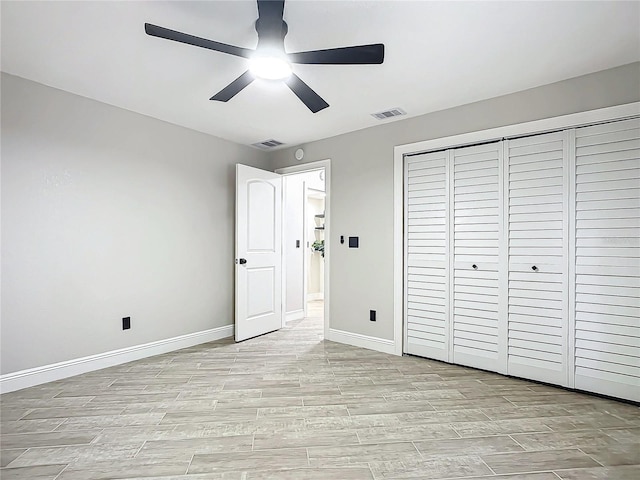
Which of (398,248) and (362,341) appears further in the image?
(362,341)

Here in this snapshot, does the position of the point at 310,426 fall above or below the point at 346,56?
below

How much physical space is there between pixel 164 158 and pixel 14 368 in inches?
88.2

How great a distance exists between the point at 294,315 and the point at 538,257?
347cm

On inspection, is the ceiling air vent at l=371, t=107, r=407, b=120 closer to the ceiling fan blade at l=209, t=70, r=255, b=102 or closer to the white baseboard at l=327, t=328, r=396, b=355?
the ceiling fan blade at l=209, t=70, r=255, b=102

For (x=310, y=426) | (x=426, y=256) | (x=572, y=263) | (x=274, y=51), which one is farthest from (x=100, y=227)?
(x=572, y=263)

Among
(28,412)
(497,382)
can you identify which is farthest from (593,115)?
(28,412)

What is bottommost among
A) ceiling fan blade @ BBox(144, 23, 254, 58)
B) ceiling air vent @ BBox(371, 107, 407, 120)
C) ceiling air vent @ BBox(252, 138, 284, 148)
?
ceiling fan blade @ BBox(144, 23, 254, 58)

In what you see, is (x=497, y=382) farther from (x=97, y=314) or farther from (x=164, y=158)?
(x=164, y=158)

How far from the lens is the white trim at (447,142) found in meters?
2.64

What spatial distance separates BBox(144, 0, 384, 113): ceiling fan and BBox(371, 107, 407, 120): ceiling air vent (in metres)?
1.53

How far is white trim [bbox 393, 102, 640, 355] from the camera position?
104 inches

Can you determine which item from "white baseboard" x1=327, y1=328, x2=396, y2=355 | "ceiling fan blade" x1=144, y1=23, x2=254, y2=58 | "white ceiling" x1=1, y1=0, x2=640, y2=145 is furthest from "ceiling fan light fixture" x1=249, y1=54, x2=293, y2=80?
"white baseboard" x1=327, y1=328, x2=396, y2=355

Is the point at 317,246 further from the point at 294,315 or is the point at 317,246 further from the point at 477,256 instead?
the point at 477,256

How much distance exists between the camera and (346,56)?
186cm
